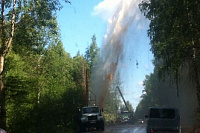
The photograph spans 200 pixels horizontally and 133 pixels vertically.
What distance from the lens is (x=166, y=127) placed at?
20.4 m

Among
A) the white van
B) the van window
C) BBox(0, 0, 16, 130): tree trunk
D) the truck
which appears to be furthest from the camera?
the truck

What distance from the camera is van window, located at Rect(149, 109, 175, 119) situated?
2127 centimetres

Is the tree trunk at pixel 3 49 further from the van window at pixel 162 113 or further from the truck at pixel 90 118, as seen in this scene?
the truck at pixel 90 118

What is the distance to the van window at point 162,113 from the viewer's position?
21266 mm

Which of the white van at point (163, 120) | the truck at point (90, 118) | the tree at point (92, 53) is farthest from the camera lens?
the tree at point (92, 53)

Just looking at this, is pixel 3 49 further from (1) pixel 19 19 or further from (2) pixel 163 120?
(2) pixel 163 120

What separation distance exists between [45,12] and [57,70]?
1296 inches

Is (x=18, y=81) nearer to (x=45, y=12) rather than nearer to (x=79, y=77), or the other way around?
(x=45, y=12)

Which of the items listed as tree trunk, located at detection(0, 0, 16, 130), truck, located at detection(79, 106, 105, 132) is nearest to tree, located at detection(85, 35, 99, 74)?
truck, located at detection(79, 106, 105, 132)

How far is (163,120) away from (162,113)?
0.66 metres

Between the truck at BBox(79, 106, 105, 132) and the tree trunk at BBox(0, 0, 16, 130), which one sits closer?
the tree trunk at BBox(0, 0, 16, 130)

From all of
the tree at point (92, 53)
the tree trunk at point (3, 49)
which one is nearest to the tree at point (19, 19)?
the tree trunk at point (3, 49)

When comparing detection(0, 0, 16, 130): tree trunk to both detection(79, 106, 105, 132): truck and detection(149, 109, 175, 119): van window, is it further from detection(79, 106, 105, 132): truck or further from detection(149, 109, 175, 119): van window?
detection(79, 106, 105, 132): truck

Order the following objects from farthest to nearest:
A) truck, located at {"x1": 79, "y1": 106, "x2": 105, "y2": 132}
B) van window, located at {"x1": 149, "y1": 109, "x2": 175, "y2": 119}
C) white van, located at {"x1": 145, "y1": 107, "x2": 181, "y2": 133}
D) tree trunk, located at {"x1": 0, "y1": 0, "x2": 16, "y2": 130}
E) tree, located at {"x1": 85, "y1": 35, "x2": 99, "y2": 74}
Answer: tree, located at {"x1": 85, "y1": 35, "x2": 99, "y2": 74} < truck, located at {"x1": 79, "y1": 106, "x2": 105, "y2": 132} < van window, located at {"x1": 149, "y1": 109, "x2": 175, "y2": 119} < white van, located at {"x1": 145, "y1": 107, "x2": 181, "y2": 133} < tree trunk, located at {"x1": 0, "y1": 0, "x2": 16, "y2": 130}
